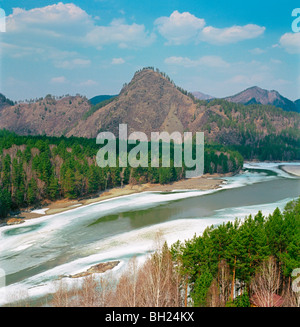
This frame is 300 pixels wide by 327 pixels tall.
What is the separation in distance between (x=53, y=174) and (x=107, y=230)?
12.3 m

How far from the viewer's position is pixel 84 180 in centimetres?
3231

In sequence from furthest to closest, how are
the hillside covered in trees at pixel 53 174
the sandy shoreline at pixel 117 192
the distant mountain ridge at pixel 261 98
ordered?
1. the distant mountain ridge at pixel 261 98
2. the hillside covered in trees at pixel 53 174
3. the sandy shoreline at pixel 117 192

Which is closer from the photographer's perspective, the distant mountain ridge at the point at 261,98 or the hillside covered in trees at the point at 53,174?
the hillside covered in trees at the point at 53,174

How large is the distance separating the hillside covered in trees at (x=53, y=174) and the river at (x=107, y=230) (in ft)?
10.7

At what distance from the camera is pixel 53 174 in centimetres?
3106

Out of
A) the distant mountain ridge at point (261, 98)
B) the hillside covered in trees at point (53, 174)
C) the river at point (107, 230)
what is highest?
the distant mountain ridge at point (261, 98)

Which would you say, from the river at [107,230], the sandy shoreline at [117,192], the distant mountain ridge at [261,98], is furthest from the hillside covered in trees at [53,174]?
the distant mountain ridge at [261,98]

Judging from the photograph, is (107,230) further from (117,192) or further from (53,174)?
(117,192)

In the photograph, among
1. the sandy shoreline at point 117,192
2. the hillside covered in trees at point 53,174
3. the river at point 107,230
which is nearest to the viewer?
the river at point 107,230

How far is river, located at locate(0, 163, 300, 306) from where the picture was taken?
49.0ft

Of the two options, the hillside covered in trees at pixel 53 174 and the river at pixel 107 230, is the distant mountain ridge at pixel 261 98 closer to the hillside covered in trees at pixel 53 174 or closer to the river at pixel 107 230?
the hillside covered in trees at pixel 53 174

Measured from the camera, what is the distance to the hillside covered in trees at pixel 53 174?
1067 inches

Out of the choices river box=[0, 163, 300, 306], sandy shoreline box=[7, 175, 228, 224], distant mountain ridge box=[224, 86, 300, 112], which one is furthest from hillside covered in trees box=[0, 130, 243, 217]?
distant mountain ridge box=[224, 86, 300, 112]
